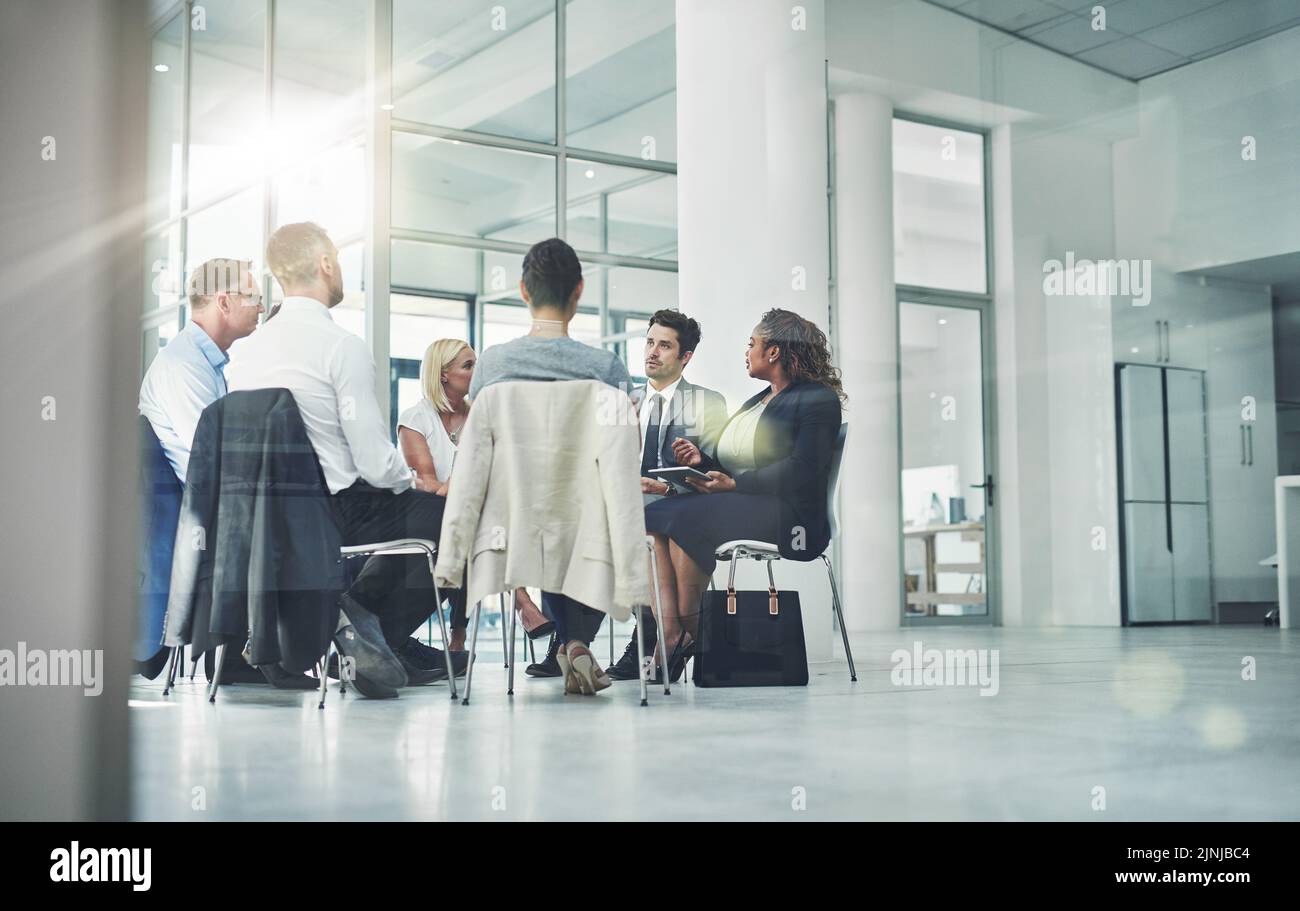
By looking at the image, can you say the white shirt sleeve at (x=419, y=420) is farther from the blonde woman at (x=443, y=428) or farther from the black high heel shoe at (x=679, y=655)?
the black high heel shoe at (x=679, y=655)

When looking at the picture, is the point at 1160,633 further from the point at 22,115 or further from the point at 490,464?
the point at 22,115

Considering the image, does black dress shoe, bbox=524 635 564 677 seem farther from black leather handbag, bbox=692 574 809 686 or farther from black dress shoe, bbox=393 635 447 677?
black leather handbag, bbox=692 574 809 686

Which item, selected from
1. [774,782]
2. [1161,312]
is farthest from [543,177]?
[774,782]

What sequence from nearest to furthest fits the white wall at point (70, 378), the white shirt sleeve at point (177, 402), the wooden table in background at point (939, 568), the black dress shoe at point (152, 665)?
1. the white wall at point (70, 378)
2. the black dress shoe at point (152, 665)
3. the white shirt sleeve at point (177, 402)
4. the wooden table in background at point (939, 568)

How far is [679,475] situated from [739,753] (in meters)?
1.64

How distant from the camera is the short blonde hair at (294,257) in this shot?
11.8 feet

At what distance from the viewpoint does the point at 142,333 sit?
1.42 m

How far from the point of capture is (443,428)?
4355 mm

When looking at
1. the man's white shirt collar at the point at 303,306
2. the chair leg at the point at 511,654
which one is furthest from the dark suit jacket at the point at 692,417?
the man's white shirt collar at the point at 303,306

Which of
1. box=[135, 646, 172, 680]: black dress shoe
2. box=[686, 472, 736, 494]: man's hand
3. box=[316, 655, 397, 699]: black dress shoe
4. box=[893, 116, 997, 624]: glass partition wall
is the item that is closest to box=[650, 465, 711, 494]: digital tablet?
box=[686, 472, 736, 494]: man's hand

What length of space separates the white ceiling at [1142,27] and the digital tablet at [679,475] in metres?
2.93

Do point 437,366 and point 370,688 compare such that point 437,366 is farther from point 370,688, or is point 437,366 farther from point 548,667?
point 370,688
